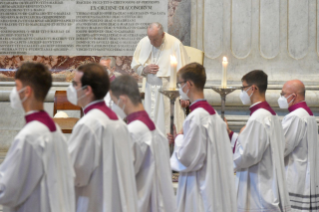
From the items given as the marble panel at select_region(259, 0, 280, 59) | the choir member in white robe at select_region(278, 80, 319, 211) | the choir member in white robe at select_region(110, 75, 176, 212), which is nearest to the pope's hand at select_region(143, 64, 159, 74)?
the choir member in white robe at select_region(278, 80, 319, 211)

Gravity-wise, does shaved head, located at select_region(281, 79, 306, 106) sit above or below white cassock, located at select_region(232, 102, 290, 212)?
above


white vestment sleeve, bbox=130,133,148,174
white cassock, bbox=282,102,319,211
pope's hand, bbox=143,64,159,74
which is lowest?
white cassock, bbox=282,102,319,211

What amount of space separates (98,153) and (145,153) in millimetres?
465

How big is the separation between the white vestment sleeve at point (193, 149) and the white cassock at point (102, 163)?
33.2 inches

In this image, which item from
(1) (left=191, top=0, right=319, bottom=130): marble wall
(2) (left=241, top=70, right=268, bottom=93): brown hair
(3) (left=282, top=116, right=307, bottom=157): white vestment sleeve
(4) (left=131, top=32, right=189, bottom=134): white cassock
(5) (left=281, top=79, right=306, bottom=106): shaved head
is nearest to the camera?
(2) (left=241, top=70, right=268, bottom=93): brown hair

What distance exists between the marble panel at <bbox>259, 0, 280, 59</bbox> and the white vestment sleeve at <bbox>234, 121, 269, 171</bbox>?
362 cm

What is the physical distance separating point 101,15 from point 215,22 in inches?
80.0

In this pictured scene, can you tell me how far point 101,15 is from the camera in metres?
8.49

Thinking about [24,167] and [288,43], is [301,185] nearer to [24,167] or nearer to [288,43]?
[288,43]

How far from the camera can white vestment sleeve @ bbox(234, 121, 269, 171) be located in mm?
4633

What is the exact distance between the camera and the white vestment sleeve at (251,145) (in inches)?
182

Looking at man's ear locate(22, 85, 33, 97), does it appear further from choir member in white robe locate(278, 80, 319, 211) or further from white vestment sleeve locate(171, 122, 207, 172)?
choir member in white robe locate(278, 80, 319, 211)

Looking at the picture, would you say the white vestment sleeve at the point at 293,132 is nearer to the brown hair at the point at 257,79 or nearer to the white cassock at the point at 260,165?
the white cassock at the point at 260,165

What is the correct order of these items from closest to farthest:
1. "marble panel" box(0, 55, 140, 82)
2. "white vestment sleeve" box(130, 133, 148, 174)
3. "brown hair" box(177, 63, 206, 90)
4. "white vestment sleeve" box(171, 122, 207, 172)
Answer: "white vestment sleeve" box(130, 133, 148, 174) → "white vestment sleeve" box(171, 122, 207, 172) → "brown hair" box(177, 63, 206, 90) → "marble panel" box(0, 55, 140, 82)
